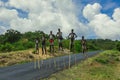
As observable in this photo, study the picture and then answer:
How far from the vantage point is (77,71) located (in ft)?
85.7

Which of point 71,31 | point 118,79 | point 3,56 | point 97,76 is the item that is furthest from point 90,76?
point 3,56

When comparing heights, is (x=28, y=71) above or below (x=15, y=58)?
below

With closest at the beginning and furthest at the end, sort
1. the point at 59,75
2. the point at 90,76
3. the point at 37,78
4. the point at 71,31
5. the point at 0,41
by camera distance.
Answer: the point at 37,78 < the point at 59,75 < the point at 90,76 < the point at 71,31 < the point at 0,41

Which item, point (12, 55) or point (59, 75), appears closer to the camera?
point (59, 75)

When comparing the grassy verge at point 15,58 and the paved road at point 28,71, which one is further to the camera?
the grassy verge at point 15,58

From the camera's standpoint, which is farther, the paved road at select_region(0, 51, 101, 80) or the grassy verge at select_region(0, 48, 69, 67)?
the grassy verge at select_region(0, 48, 69, 67)

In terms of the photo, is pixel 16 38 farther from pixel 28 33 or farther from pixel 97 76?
pixel 97 76

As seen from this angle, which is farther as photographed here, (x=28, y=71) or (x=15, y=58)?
(x=15, y=58)

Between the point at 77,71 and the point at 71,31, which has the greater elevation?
the point at 71,31

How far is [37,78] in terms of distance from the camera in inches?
828

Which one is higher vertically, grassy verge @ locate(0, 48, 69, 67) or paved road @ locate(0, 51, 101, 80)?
grassy verge @ locate(0, 48, 69, 67)

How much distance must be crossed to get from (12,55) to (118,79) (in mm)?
20255

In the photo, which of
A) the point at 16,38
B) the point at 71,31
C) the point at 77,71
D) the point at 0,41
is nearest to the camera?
the point at 77,71

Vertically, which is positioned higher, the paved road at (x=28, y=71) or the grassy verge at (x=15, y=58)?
the grassy verge at (x=15, y=58)
